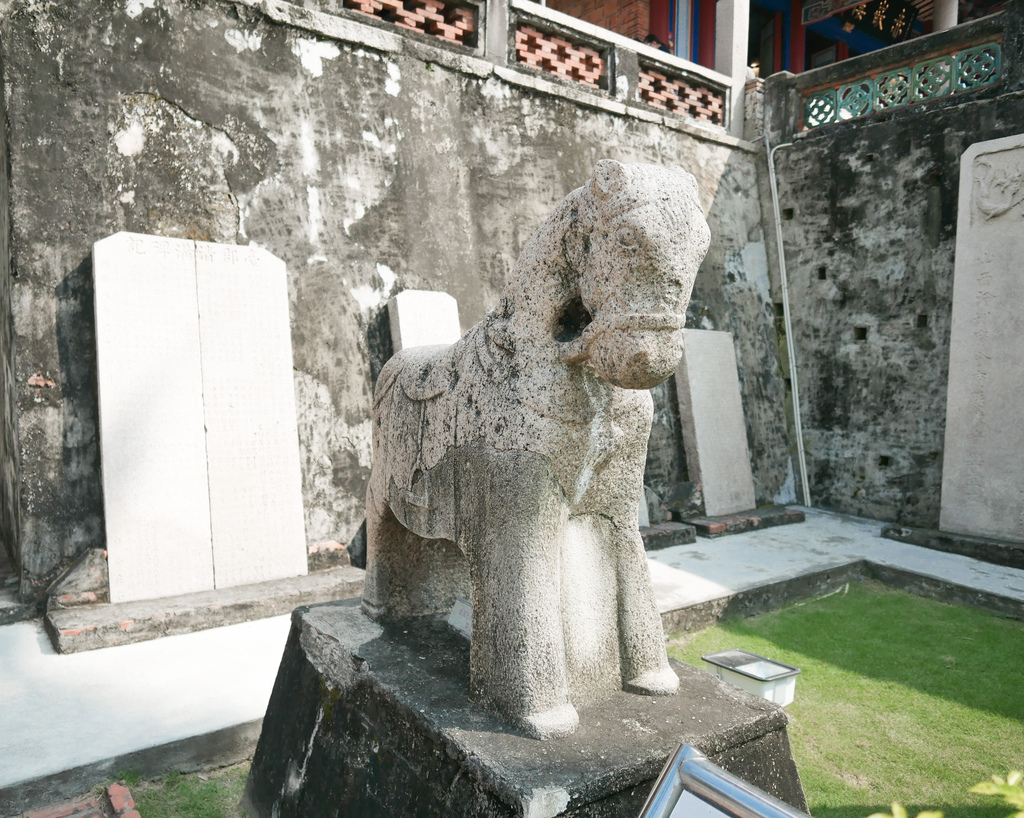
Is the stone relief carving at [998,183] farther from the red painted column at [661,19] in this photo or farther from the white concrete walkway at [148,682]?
the red painted column at [661,19]

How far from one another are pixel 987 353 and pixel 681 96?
3689 millimetres

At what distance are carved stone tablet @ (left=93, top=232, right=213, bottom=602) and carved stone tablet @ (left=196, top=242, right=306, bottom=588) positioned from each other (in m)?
0.08

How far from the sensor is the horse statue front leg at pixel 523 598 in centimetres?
179

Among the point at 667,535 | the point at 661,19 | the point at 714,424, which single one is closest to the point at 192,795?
the point at 667,535

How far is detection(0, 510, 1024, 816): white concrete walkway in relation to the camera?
272cm

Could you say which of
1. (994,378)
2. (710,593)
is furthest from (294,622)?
(994,378)

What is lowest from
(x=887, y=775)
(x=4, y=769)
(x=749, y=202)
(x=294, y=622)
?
(x=887, y=775)

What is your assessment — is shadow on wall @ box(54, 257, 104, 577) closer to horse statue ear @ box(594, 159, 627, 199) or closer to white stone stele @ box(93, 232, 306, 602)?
white stone stele @ box(93, 232, 306, 602)

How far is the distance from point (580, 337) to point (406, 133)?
4.10 metres

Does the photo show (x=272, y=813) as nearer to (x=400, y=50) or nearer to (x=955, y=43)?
(x=400, y=50)

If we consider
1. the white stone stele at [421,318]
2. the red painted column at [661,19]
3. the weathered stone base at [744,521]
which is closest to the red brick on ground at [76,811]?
the white stone stele at [421,318]

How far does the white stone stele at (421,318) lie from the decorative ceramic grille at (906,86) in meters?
4.35

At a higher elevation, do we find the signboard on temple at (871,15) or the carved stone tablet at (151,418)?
the signboard on temple at (871,15)

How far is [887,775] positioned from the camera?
282 cm
